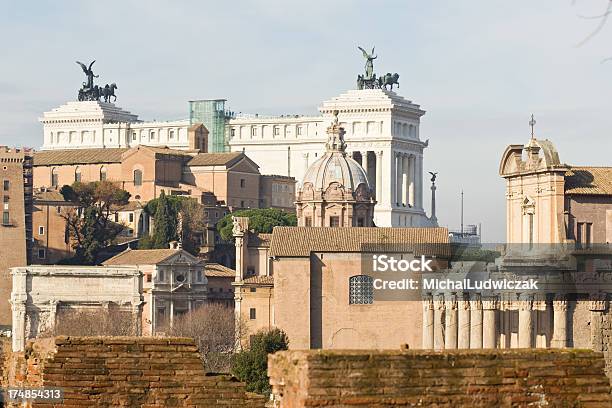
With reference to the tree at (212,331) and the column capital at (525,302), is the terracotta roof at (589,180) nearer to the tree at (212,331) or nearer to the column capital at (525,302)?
the column capital at (525,302)

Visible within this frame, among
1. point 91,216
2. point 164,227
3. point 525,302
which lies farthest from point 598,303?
point 91,216

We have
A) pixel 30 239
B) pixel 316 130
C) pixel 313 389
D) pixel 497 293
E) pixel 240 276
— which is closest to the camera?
pixel 313 389

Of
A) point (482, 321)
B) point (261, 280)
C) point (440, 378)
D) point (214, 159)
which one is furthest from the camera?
point (214, 159)

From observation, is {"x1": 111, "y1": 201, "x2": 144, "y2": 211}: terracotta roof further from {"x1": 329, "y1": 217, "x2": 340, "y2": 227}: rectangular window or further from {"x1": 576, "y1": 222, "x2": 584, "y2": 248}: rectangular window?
{"x1": 576, "y1": 222, "x2": 584, "y2": 248}: rectangular window

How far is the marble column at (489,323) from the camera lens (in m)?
61.0

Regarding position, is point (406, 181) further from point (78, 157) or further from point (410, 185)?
point (78, 157)

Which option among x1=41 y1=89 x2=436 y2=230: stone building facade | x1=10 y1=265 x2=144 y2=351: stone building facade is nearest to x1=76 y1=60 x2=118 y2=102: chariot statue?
x1=41 y1=89 x2=436 y2=230: stone building facade

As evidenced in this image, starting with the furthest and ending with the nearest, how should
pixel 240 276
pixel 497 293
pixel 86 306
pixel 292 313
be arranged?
pixel 86 306
pixel 240 276
pixel 292 313
pixel 497 293

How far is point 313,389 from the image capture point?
1048cm

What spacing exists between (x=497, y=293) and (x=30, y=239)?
201ft

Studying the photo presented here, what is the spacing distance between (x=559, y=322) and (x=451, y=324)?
364 inches

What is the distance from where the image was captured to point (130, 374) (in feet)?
44.1

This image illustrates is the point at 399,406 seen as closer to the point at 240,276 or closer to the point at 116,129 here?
the point at 240,276

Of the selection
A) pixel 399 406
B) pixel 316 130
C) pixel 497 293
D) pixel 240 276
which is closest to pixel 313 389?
pixel 399 406
